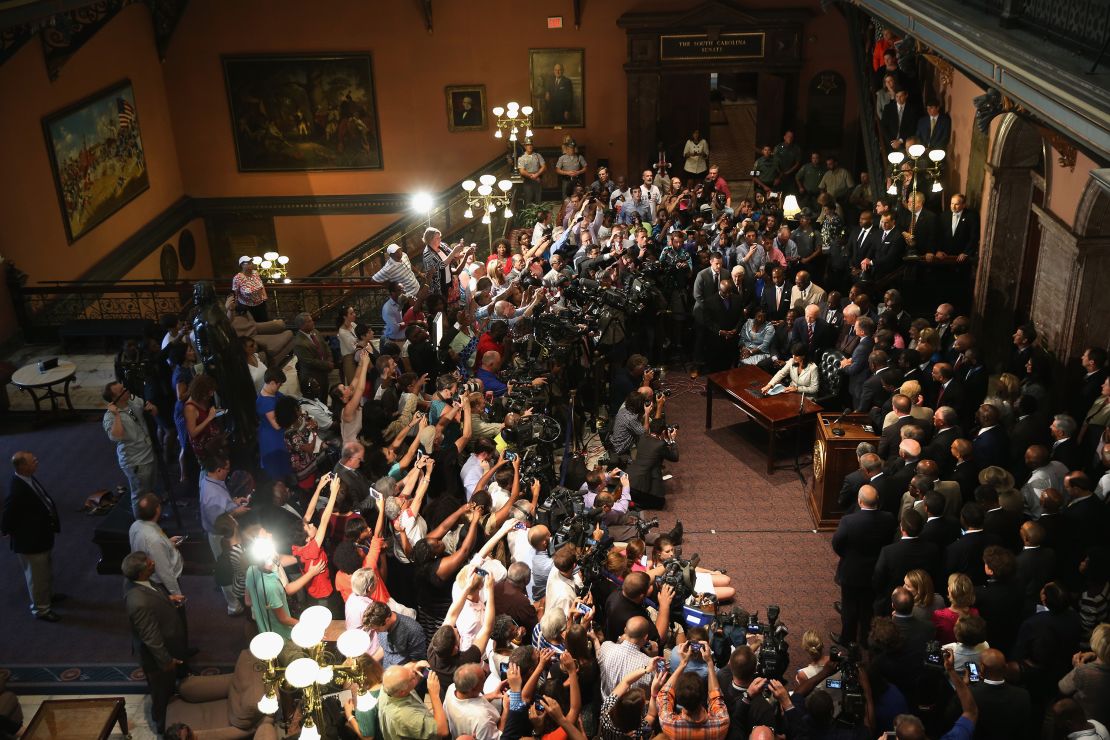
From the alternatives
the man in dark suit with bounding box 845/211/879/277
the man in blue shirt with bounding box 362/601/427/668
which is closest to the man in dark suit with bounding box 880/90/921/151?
the man in dark suit with bounding box 845/211/879/277

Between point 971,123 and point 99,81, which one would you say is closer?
point 971,123

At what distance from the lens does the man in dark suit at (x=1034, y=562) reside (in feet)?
20.7

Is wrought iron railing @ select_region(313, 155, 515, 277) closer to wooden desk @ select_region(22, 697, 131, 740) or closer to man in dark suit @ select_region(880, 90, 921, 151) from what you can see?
man in dark suit @ select_region(880, 90, 921, 151)

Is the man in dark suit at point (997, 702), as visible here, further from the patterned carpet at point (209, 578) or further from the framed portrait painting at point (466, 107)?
the framed portrait painting at point (466, 107)

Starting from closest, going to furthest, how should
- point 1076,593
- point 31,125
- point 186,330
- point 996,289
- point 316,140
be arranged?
point 1076,593 → point 186,330 → point 996,289 → point 31,125 → point 316,140

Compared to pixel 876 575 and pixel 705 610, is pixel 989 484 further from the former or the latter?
pixel 705 610

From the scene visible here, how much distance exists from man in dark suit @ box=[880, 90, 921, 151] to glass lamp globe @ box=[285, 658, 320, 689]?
9.96m

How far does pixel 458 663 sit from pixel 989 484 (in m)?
3.66

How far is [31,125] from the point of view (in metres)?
12.6

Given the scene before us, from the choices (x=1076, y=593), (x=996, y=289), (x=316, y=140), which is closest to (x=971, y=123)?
(x=996, y=289)

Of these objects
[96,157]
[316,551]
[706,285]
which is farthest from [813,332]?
[96,157]

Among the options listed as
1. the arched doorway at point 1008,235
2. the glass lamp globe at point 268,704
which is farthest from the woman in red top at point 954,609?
the arched doorway at point 1008,235

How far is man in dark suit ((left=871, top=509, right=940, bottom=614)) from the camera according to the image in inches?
257

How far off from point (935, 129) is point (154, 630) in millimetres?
9816
